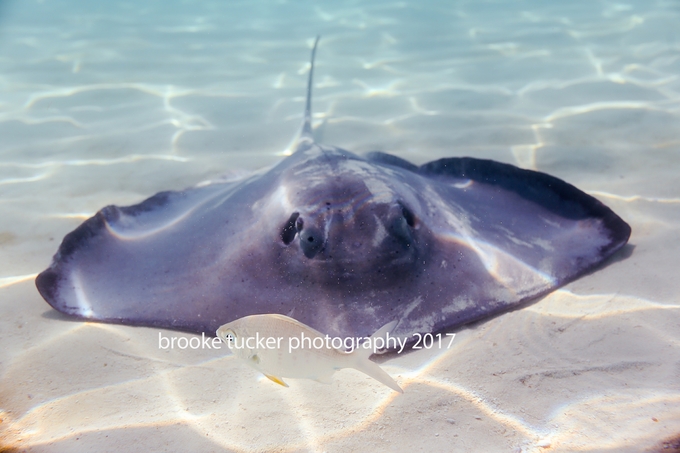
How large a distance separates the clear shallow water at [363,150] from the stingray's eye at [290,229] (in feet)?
2.99

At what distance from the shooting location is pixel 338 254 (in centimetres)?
291

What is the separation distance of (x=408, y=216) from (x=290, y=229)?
0.91 metres

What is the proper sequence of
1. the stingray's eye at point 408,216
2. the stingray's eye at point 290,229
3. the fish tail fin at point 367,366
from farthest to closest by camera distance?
the stingray's eye at point 408,216 → the stingray's eye at point 290,229 → the fish tail fin at point 367,366

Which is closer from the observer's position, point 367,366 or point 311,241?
point 367,366

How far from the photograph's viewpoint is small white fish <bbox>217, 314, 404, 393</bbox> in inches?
78.5

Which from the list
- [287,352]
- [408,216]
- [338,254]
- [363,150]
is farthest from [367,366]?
[363,150]

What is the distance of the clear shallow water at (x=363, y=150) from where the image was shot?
2.28 meters

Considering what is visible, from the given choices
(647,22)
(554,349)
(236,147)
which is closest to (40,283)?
(554,349)

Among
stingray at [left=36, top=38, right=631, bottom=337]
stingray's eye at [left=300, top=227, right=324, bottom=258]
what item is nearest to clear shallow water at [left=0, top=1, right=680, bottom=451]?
stingray at [left=36, top=38, right=631, bottom=337]

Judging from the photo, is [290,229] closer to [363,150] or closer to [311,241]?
[311,241]

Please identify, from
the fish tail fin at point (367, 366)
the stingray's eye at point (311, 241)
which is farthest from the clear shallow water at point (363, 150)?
the stingray's eye at point (311, 241)

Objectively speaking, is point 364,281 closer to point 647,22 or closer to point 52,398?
point 52,398

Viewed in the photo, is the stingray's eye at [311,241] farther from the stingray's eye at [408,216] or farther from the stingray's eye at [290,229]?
the stingray's eye at [408,216]

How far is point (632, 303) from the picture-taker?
3.10 m
